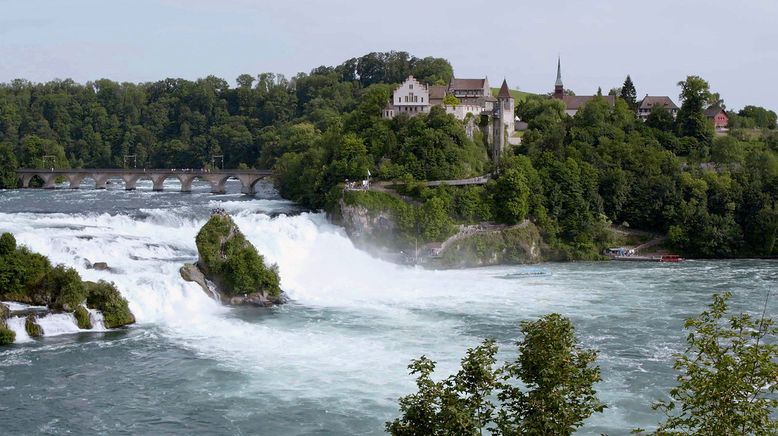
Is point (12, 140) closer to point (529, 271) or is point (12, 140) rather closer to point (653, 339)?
point (529, 271)

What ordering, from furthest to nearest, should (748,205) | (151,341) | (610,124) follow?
1. (610,124)
2. (748,205)
3. (151,341)

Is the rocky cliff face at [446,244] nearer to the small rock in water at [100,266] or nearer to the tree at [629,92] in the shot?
the small rock in water at [100,266]

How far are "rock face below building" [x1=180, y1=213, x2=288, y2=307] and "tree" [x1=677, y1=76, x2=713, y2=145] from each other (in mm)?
47935

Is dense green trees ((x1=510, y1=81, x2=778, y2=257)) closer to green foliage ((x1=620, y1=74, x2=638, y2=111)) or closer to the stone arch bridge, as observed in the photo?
green foliage ((x1=620, y1=74, x2=638, y2=111))

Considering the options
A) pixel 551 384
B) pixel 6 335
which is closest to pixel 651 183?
pixel 6 335

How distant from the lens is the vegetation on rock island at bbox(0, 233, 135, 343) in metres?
33.9

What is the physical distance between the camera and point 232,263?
1561 inches

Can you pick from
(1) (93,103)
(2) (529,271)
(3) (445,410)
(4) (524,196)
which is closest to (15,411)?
(3) (445,410)

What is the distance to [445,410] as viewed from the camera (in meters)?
13.1

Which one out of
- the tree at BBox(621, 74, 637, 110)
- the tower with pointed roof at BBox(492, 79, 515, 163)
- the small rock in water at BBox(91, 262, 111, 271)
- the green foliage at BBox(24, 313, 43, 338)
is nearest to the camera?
the green foliage at BBox(24, 313, 43, 338)

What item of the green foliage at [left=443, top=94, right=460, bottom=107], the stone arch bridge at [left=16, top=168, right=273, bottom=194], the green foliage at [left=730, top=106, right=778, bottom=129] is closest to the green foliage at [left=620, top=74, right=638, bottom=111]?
the green foliage at [left=730, top=106, right=778, bottom=129]

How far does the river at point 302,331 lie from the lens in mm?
25375

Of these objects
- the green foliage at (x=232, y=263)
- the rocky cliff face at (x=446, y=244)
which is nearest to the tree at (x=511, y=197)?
the rocky cliff face at (x=446, y=244)

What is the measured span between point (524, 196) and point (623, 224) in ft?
34.1
